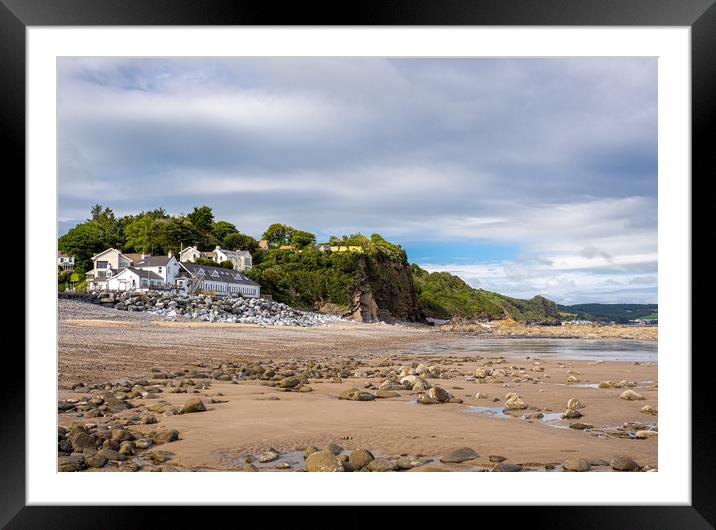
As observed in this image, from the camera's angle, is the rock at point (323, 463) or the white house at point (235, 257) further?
the white house at point (235, 257)

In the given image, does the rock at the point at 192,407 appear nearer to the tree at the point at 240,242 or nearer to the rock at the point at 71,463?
the rock at the point at 71,463

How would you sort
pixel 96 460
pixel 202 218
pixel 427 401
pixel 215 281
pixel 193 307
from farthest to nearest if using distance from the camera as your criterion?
pixel 202 218 → pixel 215 281 → pixel 193 307 → pixel 427 401 → pixel 96 460

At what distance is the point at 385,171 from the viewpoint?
26203 mm

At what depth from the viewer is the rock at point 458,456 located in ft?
10.1

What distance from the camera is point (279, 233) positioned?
2442 centimetres

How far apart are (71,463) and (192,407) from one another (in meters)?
1.32

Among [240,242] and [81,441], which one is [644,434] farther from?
[240,242]

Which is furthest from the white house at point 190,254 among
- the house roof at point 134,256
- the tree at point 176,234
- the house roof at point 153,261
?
the house roof at point 134,256

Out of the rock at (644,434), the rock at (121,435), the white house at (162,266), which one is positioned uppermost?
the white house at (162,266)

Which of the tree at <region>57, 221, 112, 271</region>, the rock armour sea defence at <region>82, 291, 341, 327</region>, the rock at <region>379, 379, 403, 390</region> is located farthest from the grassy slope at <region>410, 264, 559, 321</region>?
the rock at <region>379, 379, 403, 390</region>
